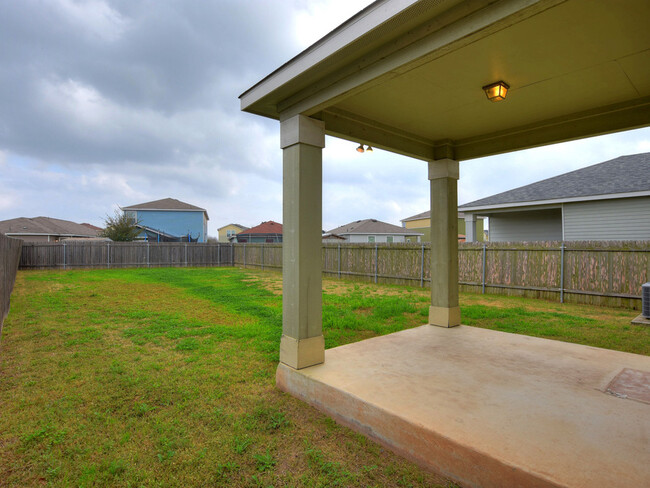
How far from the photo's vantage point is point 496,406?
7.89 ft

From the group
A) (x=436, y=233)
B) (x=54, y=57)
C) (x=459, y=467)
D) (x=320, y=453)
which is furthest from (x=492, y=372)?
(x=54, y=57)

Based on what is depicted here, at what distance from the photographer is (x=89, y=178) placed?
106 ft

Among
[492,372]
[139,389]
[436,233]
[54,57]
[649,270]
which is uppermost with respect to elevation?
[54,57]

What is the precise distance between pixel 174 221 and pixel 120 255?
12575 millimetres

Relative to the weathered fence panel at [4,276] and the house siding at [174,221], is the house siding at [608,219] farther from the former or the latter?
the house siding at [174,221]

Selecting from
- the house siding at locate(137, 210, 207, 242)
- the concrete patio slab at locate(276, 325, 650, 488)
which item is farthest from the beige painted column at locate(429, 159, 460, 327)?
the house siding at locate(137, 210, 207, 242)

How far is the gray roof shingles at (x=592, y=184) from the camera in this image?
10.3m

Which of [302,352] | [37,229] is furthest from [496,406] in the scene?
[37,229]

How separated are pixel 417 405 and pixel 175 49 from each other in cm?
1984

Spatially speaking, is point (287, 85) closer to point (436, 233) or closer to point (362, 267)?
point (436, 233)

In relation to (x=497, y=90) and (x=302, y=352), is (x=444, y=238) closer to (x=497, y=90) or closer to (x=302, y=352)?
(x=497, y=90)

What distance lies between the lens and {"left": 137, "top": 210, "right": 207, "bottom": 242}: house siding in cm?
2994

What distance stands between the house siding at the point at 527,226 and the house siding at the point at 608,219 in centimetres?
246

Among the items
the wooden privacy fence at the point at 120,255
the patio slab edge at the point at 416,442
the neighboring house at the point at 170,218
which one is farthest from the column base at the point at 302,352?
the neighboring house at the point at 170,218
